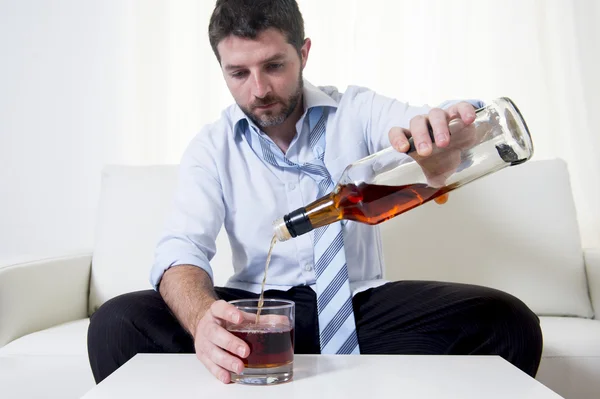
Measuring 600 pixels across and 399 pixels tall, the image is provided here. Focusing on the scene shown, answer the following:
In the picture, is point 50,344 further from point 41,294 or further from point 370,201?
point 370,201

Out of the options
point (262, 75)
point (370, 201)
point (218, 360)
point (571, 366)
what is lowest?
point (571, 366)

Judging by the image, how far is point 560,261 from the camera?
6.42 ft

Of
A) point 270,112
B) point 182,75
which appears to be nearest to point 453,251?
point 270,112

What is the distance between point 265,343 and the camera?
874 mm

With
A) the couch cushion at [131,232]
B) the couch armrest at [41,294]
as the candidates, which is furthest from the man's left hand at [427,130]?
the couch armrest at [41,294]

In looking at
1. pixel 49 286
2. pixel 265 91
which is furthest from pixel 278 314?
pixel 49 286

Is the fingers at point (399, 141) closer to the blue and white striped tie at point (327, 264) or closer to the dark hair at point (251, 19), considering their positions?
the blue and white striped tie at point (327, 264)

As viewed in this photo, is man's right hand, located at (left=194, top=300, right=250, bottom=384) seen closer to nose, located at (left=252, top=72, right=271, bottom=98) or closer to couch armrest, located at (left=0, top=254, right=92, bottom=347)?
nose, located at (left=252, top=72, right=271, bottom=98)

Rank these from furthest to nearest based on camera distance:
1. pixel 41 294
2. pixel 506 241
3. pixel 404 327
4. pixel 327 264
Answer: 1. pixel 506 241
2. pixel 41 294
3. pixel 327 264
4. pixel 404 327

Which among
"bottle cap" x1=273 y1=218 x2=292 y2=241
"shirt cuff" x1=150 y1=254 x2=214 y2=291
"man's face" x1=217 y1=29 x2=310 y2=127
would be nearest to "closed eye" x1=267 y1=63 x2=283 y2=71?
"man's face" x1=217 y1=29 x2=310 y2=127

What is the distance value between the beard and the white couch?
0.57 metres

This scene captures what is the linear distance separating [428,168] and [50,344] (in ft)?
3.73

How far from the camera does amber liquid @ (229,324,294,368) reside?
87 cm

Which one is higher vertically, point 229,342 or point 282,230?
point 282,230
